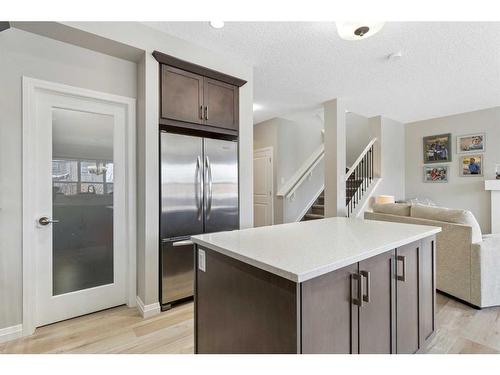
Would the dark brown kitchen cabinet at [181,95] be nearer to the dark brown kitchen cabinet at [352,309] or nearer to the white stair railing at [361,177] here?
the dark brown kitchen cabinet at [352,309]

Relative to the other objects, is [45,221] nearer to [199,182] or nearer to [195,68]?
[199,182]

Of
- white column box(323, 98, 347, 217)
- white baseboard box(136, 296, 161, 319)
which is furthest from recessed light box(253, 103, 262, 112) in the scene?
white baseboard box(136, 296, 161, 319)

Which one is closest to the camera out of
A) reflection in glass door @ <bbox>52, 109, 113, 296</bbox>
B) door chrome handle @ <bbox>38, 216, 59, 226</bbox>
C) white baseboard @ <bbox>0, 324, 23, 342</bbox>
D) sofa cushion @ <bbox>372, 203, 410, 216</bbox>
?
white baseboard @ <bbox>0, 324, 23, 342</bbox>

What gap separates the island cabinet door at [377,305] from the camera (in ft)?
4.18

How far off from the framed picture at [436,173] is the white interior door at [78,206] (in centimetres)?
610

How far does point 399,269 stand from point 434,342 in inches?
39.1

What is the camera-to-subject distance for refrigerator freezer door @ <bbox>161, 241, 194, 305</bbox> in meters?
2.55

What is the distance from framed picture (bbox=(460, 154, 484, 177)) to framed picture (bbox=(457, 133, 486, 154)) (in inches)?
4.6

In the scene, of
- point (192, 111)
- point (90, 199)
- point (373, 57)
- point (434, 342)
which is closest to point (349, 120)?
point (373, 57)

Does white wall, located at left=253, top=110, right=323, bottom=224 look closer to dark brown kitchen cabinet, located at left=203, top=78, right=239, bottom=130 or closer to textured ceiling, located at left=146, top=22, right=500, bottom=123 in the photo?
textured ceiling, located at left=146, top=22, right=500, bottom=123
